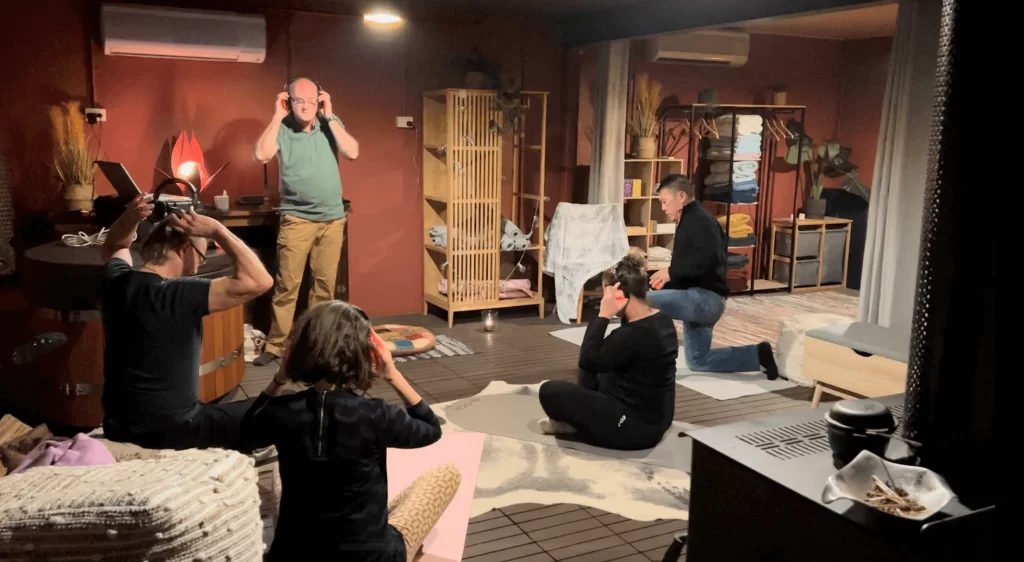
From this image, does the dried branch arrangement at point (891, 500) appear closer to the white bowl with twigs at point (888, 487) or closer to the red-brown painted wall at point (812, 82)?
the white bowl with twigs at point (888, 487)

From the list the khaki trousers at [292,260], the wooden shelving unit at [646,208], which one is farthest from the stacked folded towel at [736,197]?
the khaki trousers at [292,260]

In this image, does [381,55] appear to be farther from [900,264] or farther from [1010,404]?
[1010,404]

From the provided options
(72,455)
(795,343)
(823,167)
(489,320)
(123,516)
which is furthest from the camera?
(823,167)

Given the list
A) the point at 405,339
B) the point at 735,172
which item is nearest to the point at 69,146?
the point at 405,339

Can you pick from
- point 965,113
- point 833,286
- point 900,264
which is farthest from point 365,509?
point 833,286

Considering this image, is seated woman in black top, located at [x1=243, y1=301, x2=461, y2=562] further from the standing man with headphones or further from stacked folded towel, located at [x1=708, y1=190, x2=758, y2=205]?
stacked folded towel, located at [x1=708, y1=190, x2=758, y2=205]

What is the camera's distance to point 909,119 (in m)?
3.85

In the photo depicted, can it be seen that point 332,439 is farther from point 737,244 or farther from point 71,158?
point 737,244

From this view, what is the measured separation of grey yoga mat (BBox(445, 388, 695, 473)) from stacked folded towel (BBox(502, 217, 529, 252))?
6.15 feet

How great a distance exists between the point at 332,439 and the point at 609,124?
185 inches

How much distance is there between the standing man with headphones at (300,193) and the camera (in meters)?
4.97

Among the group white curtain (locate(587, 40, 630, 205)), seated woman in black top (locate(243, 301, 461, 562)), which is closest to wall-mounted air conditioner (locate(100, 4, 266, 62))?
white curtain (locate(587, 40, 630, 205))

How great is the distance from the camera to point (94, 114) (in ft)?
16.5

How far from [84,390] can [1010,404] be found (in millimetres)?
3424
